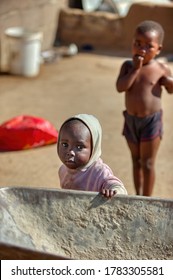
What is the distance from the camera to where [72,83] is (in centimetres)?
727

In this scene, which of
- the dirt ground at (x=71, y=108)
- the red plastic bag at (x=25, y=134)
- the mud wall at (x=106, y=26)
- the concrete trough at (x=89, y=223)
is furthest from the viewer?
the mud wall at (x=106, y=26)

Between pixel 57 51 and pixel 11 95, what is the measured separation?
2.02 metres

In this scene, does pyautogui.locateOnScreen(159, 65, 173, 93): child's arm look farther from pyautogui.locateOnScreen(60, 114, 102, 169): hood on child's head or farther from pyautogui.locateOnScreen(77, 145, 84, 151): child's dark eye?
pyautogui.locateOnScreen(77, 145, 84, 151): child's dark eye

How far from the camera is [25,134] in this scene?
5102 mm

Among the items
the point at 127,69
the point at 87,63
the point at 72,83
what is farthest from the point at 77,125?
the point at 87,63

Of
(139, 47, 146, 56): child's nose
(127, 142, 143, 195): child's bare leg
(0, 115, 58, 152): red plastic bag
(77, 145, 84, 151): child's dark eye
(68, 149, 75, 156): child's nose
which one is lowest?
(0, 115, 58, 152): red plastic bag

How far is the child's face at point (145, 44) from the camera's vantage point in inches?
144

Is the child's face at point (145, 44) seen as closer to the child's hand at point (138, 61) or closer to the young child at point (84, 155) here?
the child's hand at point (138, 61)

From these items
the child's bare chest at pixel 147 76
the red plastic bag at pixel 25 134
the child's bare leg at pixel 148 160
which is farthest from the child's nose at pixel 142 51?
the red plastic bag at pixel 25 134

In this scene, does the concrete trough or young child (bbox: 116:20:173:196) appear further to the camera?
young child (bbox: 116:20:173:196)

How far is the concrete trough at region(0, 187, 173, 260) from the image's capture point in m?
2.38

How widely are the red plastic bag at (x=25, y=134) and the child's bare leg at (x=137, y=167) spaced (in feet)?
4.11

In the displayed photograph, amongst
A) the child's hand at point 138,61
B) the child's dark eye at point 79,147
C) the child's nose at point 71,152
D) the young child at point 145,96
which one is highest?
the child's hand at point 138,61

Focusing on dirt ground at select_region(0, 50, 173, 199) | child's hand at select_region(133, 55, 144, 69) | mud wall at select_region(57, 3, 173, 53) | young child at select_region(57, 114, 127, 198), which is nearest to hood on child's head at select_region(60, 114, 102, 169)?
young child at select_region(57, 114, 127, 198)
